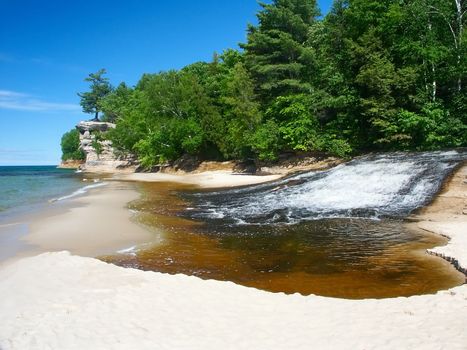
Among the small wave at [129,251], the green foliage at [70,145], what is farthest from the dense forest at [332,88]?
the green foliage at [70,145]

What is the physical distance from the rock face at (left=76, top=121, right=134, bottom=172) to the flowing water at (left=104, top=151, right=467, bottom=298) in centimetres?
4966

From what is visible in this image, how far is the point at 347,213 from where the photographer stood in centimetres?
1590

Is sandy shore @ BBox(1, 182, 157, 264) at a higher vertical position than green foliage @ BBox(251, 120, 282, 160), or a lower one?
lower

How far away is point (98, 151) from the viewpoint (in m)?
76.9

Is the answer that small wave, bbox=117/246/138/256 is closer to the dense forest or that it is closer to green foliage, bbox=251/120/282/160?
→ the dense forest

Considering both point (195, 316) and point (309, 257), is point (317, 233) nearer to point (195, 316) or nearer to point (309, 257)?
point (309, 257)

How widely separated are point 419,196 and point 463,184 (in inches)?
69.7

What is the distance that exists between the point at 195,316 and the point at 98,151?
77.1m

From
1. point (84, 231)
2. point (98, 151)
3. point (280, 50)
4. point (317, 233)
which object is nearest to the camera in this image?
point (317, 233)

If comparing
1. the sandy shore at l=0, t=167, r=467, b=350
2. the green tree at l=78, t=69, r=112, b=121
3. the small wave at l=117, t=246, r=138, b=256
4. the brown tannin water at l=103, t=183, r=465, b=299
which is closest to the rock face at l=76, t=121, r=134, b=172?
the green tree at l=78, t=69, r=112, b=121

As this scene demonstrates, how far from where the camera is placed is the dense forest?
2638 centimetres

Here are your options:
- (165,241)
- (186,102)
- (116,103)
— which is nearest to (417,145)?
(165,241)

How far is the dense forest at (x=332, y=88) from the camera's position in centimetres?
2638

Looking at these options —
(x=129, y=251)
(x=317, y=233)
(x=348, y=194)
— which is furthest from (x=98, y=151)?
(x=317, y=233)
